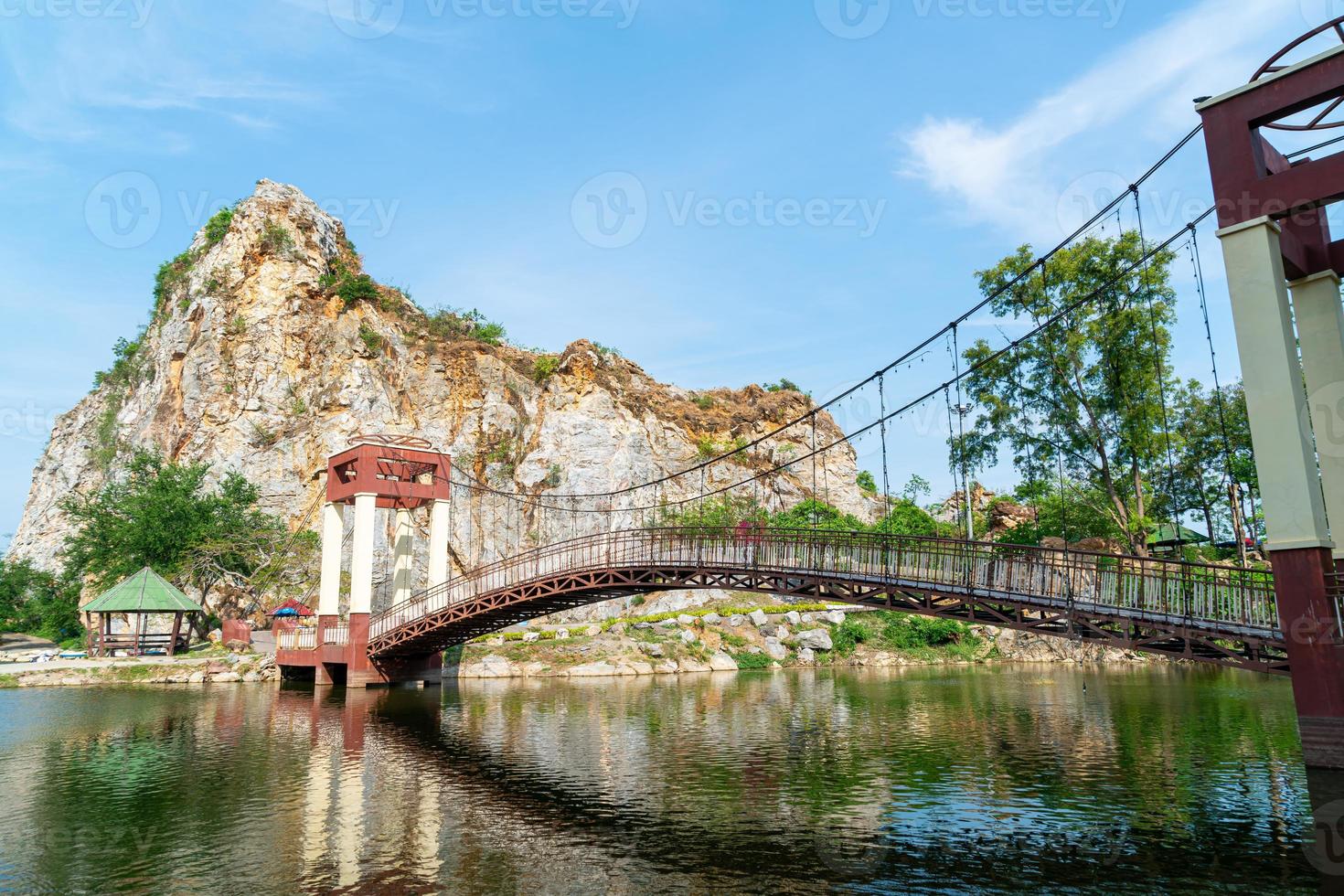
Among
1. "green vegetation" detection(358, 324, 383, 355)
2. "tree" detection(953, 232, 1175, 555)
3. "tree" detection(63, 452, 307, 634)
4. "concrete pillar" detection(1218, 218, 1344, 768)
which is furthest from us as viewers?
"green vegetation" detection(358, 324, 383, 355)

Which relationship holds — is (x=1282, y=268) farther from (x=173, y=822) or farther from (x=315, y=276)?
(x=315, y=276)

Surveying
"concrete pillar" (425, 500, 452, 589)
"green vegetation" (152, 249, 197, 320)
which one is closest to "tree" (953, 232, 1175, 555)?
"concrete pillar" (425, 500, 452, 589)

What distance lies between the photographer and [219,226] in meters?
56.9

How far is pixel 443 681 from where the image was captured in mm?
32406

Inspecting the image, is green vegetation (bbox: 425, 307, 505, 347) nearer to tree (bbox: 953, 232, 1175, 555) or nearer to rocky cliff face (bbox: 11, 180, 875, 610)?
rocky cliff face (bbox: 11, 180, 875, 610)

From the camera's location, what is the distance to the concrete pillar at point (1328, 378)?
44.4 ft

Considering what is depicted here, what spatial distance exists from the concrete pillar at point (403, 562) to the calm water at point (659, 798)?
9.91 metres

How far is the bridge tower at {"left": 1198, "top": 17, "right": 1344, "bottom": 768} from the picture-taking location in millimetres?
11609

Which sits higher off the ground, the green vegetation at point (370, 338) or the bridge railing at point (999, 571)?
the green vegetation at point (370, 338)

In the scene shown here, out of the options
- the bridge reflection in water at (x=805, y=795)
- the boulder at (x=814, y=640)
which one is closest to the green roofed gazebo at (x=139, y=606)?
the bridge reflection in water at (x=805, y=795)

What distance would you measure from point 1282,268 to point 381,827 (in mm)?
15779

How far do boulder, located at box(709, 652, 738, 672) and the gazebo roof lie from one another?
22878 mm

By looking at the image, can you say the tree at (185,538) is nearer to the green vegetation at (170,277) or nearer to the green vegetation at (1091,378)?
the green vegetation at (170,277)

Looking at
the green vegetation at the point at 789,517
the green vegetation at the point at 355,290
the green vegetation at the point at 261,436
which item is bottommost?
the green vegetation at the point at 789,517
